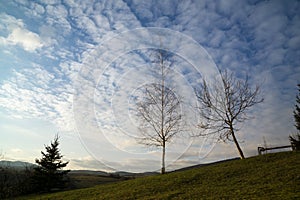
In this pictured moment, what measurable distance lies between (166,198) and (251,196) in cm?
476

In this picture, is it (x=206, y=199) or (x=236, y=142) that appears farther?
(x=236, y=142)

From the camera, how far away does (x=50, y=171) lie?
35562 mm

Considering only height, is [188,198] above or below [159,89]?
below

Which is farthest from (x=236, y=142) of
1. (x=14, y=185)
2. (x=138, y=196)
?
(x=14, y=185)

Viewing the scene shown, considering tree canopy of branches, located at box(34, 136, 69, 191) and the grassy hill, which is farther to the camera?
tree canopy of branches, located at box(34, 136, 69, 191)

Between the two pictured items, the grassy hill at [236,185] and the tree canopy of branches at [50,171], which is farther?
the tree canopy of branches at [50,171]

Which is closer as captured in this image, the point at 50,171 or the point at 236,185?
the point at 236,185

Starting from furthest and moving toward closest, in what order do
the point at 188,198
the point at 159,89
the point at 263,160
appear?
the point at 159,89
the point at 263,160
the point at 188,198

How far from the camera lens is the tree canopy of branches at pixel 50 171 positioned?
34.7 m

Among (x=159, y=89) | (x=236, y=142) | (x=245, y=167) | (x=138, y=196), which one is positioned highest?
(x=159, y=89)

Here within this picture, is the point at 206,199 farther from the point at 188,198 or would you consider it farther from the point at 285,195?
the point at 285,195

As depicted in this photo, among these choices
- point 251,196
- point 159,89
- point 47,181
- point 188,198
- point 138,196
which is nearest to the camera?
point 251,196

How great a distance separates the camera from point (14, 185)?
3547cm

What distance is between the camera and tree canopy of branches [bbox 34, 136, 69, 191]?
34.7 meters
